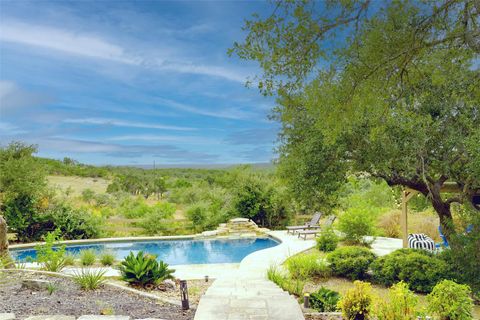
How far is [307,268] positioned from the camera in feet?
29.1

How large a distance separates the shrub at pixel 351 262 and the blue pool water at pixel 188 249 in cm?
488

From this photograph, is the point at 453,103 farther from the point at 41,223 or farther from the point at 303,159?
the point at 41,223

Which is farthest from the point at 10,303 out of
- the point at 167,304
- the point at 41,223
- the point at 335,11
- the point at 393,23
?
the point at 41,223

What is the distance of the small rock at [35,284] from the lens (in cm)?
579

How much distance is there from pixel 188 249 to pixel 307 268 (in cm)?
734

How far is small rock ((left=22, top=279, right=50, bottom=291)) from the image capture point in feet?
19.0

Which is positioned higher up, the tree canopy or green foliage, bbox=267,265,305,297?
the tree canopy

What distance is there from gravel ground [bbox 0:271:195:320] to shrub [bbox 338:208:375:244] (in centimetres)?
842

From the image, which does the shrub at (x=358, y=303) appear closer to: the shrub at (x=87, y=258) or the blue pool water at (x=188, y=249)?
the shrub at (x=87, y=258)

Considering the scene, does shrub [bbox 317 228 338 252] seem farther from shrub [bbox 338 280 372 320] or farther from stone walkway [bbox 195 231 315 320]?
shrub [bbox 338 280 372 320]

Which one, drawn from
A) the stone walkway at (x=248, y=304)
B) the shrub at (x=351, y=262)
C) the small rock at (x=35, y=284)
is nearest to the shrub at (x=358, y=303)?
the stone walkway at (x=248, y=304)

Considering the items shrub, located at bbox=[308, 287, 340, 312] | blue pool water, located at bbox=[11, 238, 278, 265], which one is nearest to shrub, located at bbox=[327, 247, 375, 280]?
shrub, located at bbox=[308, 287, 340, 312]

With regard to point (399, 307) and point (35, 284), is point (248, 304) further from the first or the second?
point (35, 284)

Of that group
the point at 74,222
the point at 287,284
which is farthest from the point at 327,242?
the point at 74,222
